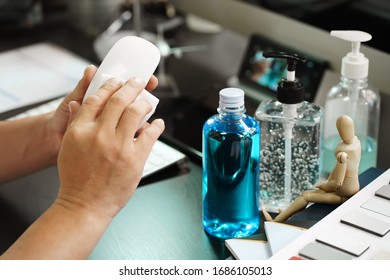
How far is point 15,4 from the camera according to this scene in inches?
59.1

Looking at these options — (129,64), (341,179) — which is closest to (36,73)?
(129,64)

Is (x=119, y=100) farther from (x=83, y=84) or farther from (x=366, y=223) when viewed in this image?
(x=366, y=223)

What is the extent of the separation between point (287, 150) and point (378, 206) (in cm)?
14

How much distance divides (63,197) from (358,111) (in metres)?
0.43

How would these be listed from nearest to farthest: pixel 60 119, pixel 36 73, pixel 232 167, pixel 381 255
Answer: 1. pixel 381 255
2. pixel 232 167
3. pixel 60 119
4. pixel 36 73

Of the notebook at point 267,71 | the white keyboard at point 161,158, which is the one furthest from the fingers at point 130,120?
the notebook at point 267,71

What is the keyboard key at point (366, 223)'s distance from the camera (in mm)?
702

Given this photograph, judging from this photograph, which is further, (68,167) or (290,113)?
(290,113)

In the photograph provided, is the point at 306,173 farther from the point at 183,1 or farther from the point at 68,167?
the point at 183,1

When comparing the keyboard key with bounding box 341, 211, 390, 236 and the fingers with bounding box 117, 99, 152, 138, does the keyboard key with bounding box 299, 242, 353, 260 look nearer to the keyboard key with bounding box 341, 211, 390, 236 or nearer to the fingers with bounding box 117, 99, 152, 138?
the keyboard key with bounding box 341, 211, 390, 236

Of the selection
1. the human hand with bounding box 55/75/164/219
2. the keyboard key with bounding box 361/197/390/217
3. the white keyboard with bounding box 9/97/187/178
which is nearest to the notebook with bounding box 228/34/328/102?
the white keyboard with bounding box 9/97/187/178

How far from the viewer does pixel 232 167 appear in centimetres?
77

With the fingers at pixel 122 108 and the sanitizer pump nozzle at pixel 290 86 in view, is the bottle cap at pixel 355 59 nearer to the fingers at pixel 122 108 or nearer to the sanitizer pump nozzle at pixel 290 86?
the sanitizer pump nozzle at pixel 290 86

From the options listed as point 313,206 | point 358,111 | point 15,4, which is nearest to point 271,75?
point 358,111
